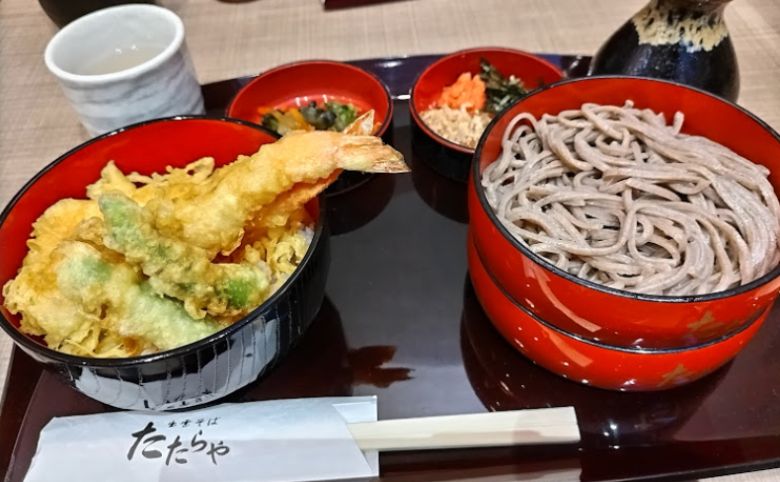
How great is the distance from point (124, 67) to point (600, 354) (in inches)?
44.7

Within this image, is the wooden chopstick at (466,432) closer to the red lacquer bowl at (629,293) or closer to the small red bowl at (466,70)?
the red lacquer bowl at (629,293)

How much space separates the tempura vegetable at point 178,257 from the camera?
86 centimetres

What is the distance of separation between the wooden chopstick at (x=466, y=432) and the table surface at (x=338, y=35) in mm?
1081

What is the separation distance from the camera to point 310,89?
1.52m

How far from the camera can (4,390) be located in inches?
40.2

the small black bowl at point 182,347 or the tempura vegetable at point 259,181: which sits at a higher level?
the tempura vegetable at point 259,181

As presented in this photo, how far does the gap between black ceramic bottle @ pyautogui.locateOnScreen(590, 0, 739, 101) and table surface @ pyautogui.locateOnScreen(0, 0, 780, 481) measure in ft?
1.01

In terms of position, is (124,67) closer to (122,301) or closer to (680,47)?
(122,301)

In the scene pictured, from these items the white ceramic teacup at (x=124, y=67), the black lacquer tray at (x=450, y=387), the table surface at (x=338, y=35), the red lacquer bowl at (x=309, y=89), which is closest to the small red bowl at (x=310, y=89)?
the red lacquer bowl at (x=309, y=89)

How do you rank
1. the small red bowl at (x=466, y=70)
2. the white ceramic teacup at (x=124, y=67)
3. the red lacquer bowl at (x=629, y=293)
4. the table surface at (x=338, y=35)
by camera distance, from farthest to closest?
the table surface at (x=338, y=35) → the small red bowl at (x=466, y=70) → the white ceramic teacup at (x=124, y=67) → the red lacquer bowl at (x=629, y=293)

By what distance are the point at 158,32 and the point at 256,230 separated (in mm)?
619

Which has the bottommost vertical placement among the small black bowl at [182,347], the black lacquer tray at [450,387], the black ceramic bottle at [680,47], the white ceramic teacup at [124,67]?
the black lacquer tray at [450,387]

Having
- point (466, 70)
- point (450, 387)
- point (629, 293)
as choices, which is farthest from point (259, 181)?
point (466, 70)

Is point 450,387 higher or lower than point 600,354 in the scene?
lower
